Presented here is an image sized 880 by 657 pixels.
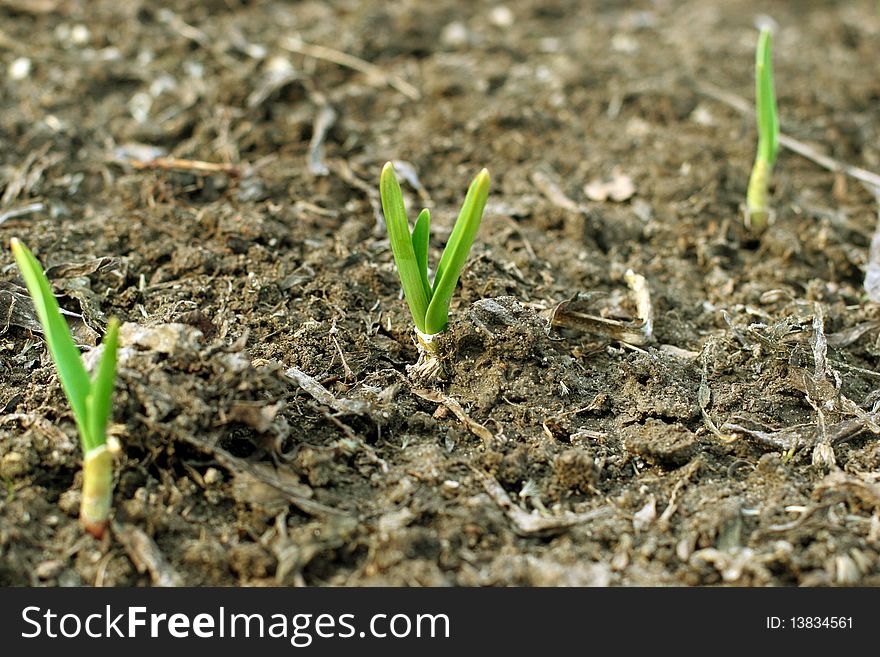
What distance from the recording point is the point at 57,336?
Result: 1.58 metres

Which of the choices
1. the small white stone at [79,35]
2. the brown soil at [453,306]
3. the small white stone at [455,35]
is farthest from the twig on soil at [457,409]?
the small white stone at [79,35]

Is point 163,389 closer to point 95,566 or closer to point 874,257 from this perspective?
point 95,566

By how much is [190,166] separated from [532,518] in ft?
5.45

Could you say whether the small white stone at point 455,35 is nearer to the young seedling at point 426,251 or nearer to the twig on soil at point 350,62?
the twig on soil at point 350,62

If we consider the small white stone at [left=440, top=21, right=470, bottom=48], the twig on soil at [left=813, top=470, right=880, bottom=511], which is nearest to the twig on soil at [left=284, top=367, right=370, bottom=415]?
the twig on soil at [left=813, top=470, right=880, bottom=511]

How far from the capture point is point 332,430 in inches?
76.8

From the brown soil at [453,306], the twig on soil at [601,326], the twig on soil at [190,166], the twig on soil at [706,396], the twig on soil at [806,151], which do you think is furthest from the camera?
the twig on soil at [806,151]

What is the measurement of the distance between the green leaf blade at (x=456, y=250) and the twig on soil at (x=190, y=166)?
1089 mm

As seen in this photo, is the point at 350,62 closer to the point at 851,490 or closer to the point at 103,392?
the point at 103,392

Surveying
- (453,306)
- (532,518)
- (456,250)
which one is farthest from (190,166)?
(532,518)

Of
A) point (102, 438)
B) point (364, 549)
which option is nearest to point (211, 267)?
point (102, 438)

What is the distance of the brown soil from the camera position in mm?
1736

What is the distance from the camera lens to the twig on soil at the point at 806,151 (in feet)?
10.2

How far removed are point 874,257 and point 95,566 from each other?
222 cm
